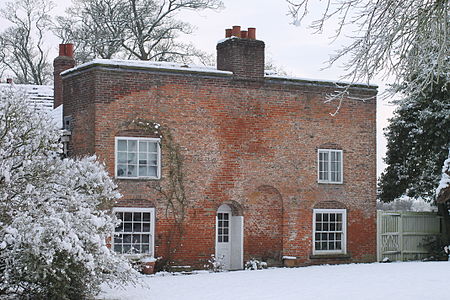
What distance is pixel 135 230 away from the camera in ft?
74.8

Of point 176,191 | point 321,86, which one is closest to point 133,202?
point 176,191

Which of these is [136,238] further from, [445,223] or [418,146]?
[418,146]

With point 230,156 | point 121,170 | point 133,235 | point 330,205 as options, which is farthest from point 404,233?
point 121,170

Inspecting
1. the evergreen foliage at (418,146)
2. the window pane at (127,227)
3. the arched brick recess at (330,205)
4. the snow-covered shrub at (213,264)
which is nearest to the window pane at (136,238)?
the window pane at (127,227)

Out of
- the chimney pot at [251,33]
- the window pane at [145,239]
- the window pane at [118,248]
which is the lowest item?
the window pane at [118,248]

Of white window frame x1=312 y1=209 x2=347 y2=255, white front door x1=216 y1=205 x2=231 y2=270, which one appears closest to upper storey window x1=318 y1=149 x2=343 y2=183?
white window frame x1=312 y1=209 x2=347 y2=255

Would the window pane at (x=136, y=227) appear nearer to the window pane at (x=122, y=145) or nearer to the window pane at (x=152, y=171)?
the window pane at (x=152, y=171)

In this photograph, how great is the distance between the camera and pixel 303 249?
25.1 metres

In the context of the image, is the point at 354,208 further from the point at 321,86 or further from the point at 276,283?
the point at 276,283

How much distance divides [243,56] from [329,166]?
4.90 m

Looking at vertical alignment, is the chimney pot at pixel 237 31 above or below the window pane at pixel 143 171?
above

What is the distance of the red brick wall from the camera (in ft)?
75.4

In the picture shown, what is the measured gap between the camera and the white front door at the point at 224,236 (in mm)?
24375

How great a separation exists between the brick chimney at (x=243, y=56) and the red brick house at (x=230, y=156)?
1.3 inches
